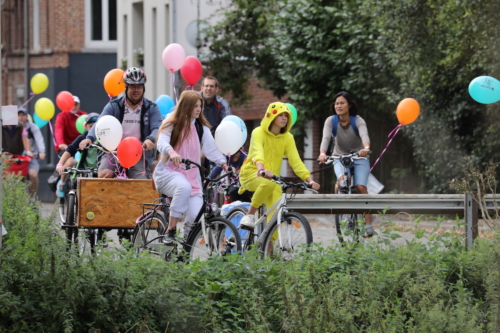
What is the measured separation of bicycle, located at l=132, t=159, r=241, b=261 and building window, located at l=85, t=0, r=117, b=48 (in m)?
28.0

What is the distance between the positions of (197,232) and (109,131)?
2.04 meters

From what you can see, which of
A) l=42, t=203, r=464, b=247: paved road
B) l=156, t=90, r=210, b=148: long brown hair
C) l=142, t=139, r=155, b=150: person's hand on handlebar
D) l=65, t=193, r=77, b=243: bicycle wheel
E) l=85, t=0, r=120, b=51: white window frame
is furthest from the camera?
l=85, t=0, r=120, b=51: white window frame

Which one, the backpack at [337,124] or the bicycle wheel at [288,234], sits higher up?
the backpack at [337,124]

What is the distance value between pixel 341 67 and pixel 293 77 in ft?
4.23

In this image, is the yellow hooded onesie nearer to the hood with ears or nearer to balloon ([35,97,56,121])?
the hood with ears

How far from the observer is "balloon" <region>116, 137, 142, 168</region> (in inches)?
388

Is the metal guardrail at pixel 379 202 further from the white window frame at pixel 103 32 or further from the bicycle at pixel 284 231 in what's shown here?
the white window frame at pixel 103 32

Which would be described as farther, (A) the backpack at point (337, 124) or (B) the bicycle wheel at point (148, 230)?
(A) the backpack at point (337, 124)

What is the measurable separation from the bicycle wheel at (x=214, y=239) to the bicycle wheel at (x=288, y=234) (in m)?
0.44

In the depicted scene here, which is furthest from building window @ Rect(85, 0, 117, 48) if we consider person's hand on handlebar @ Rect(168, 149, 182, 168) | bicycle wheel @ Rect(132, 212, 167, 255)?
person's hand on handlebar @ Rect(168, 149, 182, 168)

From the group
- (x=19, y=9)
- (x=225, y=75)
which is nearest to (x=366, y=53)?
A: (x=225, y=75)

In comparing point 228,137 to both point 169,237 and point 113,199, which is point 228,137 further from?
point 169,237

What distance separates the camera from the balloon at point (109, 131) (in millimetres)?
10094

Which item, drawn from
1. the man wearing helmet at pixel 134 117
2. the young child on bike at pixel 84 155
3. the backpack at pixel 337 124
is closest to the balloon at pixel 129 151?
the man wearing helmet at pixel 134 117
